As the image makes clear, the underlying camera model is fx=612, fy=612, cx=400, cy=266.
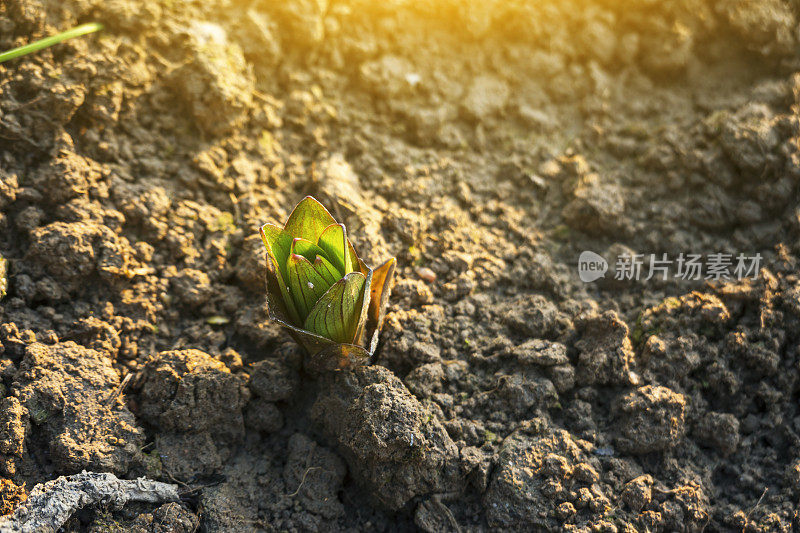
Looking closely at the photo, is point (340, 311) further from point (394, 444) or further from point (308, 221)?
point (394, 444)

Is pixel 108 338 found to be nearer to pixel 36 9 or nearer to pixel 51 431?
pixel 51 431

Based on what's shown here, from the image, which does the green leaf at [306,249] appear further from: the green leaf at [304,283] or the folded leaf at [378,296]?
the folded leaf at [378,296]

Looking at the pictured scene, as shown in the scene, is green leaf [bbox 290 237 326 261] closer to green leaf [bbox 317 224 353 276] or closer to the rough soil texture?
green leaf [bbox 317 224 353 276]

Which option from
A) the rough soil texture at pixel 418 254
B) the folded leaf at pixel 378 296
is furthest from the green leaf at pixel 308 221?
the rough soil texture at pixel 418 254

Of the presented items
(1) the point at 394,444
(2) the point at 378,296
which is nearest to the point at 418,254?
(2) the point at 378,296

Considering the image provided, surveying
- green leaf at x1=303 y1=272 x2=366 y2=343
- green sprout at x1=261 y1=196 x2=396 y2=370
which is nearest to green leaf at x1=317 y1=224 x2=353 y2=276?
green sprout at x1=261 y1=196 x2=396 y2=370

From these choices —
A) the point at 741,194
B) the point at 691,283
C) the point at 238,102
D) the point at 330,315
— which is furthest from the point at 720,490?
the point at 238,102
